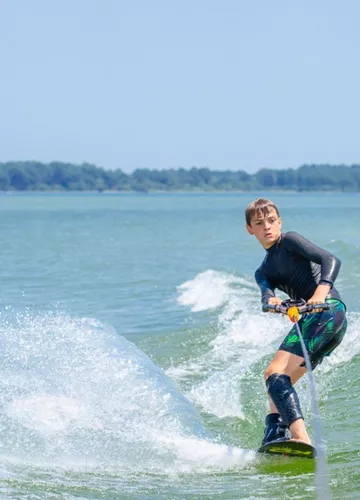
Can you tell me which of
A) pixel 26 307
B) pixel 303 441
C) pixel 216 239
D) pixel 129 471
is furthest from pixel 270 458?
pixel 216 239

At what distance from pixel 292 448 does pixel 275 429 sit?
0.86ft

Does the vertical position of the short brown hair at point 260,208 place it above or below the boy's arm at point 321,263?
above

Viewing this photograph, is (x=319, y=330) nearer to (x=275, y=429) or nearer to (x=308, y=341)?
(x=308, y=341)

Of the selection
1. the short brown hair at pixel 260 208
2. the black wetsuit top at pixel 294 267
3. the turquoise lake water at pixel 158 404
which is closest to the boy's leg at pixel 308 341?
the black wetsuit top at pixel 294 267

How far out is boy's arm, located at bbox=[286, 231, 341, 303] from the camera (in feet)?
20.3

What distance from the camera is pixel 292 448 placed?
6.13 meters

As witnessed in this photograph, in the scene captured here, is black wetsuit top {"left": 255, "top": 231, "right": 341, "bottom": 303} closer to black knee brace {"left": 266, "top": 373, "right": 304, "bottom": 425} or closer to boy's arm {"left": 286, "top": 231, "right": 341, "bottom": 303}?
boy's arm {"left": 286, "top": 231, "right": 341, "bottom": 303}

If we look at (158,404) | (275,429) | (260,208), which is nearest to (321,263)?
(260,208)

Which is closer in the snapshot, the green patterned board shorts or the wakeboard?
the wakeboard

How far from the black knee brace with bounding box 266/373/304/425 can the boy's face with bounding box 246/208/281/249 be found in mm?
865

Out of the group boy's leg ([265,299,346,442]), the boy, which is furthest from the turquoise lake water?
boy's leg ([265,299,346,442])

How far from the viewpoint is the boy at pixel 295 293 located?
6215 millimetres

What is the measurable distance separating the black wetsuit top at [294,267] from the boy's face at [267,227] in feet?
0.16

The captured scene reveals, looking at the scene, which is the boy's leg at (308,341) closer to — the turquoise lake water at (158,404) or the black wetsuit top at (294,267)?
the black wetsuit top at (294,267)
